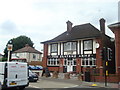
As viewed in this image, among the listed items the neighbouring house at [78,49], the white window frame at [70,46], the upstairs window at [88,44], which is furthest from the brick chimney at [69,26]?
the upstairs window at [88,44]

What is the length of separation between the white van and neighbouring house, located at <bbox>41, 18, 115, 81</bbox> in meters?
16.4

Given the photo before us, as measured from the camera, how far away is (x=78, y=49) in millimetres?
32594

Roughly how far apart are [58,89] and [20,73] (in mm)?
3829

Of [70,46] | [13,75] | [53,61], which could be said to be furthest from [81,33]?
[13,75]

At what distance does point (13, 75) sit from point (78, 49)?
21694mm

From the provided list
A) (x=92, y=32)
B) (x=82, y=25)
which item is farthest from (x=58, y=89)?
(x=82, y=25)

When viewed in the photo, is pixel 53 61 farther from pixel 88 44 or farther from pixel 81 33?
pixel 88 44

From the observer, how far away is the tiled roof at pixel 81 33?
31355 millimetres

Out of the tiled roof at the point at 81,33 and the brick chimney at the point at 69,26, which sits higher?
the brick chimney at the point at 69,26

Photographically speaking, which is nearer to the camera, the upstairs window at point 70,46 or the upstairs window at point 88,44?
the upstairs window at point 88,44

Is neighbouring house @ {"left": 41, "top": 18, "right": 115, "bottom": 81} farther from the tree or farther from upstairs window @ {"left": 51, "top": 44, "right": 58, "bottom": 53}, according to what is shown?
the tree

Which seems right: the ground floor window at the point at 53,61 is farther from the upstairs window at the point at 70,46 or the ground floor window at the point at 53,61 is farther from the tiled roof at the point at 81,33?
the tiled roof at the point at 81,33

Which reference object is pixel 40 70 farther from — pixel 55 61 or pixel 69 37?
pixel 69 37

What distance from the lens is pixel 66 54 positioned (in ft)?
111
